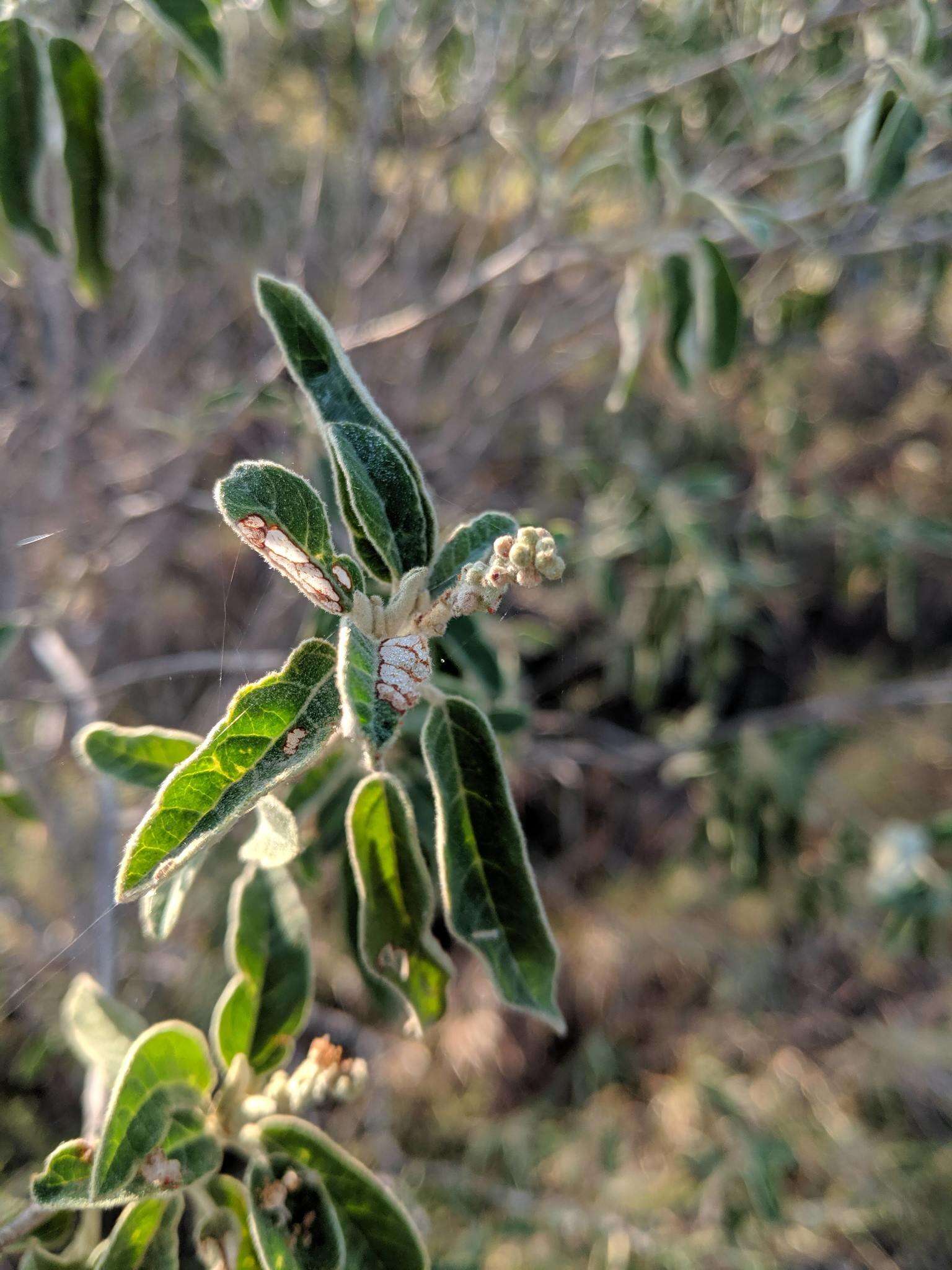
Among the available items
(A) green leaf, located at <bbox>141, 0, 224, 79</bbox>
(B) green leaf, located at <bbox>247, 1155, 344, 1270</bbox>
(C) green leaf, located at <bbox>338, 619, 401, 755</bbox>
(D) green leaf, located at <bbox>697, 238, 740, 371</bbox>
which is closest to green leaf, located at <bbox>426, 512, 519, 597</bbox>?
(C) green leaf, located at <bbox>338, 619, 401, 755</bbox>

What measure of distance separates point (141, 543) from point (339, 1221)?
1774 millimetres

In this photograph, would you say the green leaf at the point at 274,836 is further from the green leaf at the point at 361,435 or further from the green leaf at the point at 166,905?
the green leaf at the point at 361,435

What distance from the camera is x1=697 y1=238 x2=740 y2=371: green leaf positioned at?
1.25 metres

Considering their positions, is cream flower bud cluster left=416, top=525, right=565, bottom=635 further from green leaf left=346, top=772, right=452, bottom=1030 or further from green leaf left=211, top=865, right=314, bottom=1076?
green leaf left=211, top=865, right=314, bottom=1076

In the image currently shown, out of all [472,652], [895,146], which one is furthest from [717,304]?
[472,652]

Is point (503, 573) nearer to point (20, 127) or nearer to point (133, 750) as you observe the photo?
point (133, 750)

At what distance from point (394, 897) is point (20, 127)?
0.95 metres

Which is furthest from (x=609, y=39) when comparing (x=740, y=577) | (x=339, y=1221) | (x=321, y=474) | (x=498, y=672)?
(x=339, y=1221)

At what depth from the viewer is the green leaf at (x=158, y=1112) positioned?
0.64 metres

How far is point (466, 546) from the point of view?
2.18 feet

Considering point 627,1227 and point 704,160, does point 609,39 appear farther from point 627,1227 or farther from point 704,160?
point 627,1227

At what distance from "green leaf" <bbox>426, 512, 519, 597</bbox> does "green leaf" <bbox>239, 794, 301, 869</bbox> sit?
21 cm

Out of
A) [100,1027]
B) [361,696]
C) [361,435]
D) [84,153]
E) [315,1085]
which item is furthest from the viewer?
[84,153]

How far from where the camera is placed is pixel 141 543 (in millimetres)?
2160
